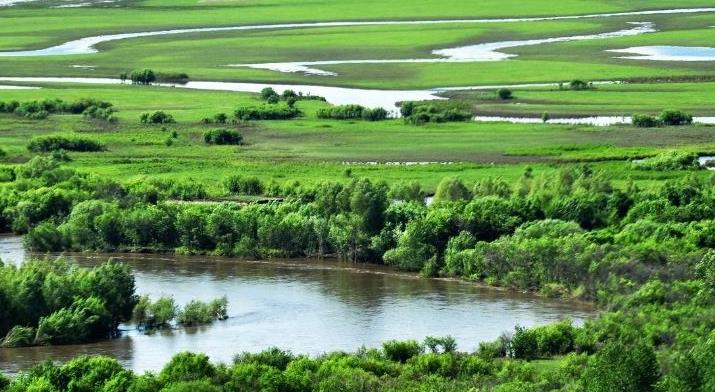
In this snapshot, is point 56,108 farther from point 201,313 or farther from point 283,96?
point 201,313

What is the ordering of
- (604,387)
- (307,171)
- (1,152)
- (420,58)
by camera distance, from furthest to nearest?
(420,58)
(1,152)
(307,171)
(604,387)

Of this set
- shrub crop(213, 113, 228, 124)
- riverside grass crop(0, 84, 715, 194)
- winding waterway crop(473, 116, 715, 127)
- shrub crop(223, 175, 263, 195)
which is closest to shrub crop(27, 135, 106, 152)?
riverside grass crop(0, 84, 715, 194)

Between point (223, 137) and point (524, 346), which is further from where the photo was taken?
point (223, 137)

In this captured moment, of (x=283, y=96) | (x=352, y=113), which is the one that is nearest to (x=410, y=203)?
(x=352, y=113)

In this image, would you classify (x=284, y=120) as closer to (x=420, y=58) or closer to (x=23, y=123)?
(x=23, y=123)

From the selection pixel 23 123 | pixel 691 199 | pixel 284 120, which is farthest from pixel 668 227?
pixel 23 123

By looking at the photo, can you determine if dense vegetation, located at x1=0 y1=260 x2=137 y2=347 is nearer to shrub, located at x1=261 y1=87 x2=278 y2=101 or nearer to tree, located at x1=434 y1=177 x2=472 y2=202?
tree, located at x1=434 y1=177 x2=472 y2=202
